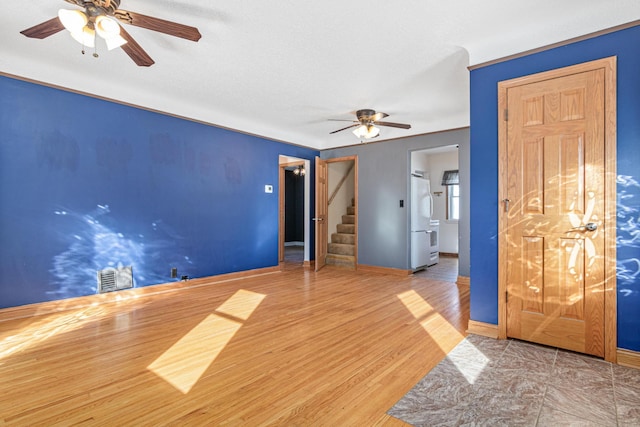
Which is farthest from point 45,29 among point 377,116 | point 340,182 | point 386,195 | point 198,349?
point 340,182

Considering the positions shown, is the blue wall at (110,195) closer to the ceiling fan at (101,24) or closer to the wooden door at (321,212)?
the wooden door at (321,212)

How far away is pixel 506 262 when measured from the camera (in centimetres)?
275

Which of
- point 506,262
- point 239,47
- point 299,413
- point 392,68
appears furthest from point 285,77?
point 299,413

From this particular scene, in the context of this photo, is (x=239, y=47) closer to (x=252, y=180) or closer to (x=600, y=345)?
(x=252, y=180)

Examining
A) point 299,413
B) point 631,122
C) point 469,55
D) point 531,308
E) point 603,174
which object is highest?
point 469,55

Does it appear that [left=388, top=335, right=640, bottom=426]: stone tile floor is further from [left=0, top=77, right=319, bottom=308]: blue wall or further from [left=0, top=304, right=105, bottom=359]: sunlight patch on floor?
[left=0, top=77, right=319, bottom=308]: blue wall

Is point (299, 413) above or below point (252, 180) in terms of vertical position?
below

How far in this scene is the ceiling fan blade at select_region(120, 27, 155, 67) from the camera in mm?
2312

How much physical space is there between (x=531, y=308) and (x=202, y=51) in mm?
3678

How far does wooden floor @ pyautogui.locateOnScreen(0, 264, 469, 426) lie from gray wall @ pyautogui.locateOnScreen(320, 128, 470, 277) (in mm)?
1849

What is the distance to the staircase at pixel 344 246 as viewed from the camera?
660 cm

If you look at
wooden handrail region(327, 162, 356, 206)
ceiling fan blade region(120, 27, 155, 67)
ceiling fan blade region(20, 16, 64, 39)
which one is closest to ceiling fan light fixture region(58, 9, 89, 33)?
ceiling fan blade region(20, 16, 64, 39)

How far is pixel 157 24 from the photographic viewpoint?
2.18m

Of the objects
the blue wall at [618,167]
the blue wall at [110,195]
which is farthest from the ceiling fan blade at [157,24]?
the blue wall at [618,167]
